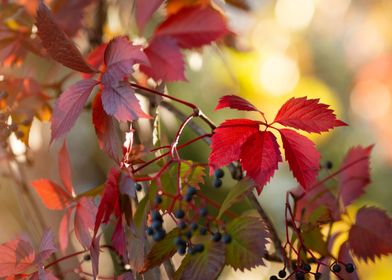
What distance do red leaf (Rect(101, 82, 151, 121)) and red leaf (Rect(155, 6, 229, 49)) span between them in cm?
26

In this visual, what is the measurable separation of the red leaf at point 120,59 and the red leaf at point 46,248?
0.16 metres

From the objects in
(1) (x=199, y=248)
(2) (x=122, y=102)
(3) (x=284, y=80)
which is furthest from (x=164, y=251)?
(3) (x=284, y=80)

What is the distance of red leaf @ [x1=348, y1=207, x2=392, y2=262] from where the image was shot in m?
0.76

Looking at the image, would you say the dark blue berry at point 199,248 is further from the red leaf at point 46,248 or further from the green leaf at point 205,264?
the red leaf at point 46,248

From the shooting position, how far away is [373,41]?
335cm

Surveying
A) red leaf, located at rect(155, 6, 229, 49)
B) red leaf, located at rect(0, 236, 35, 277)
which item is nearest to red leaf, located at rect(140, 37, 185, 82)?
red leaf, located at rect(155, 6, 229, 49)

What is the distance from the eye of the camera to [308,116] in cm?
64

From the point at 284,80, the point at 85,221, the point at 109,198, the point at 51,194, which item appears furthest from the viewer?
the point at 284,80

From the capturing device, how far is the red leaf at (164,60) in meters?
0.80

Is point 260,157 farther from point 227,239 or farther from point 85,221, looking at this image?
point 85,221

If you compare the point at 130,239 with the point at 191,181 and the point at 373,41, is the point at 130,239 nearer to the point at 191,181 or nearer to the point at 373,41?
the point at 191,181

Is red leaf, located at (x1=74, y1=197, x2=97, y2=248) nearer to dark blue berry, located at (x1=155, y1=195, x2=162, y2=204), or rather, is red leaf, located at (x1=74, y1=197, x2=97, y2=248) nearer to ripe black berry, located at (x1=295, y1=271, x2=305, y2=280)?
dark blue berry, located at (x1=155, y1=195, x2=162, y2=204)

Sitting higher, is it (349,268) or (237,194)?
(237,194)

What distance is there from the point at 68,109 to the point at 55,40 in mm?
65
